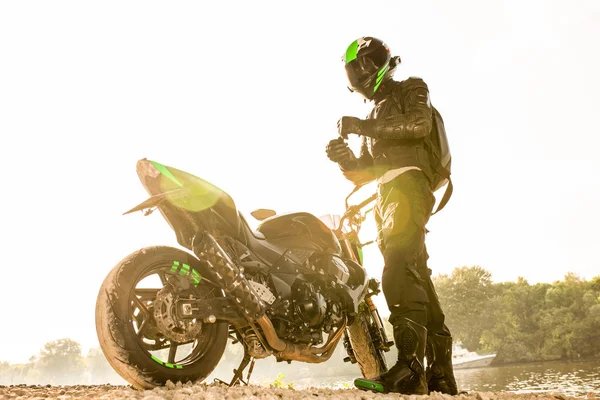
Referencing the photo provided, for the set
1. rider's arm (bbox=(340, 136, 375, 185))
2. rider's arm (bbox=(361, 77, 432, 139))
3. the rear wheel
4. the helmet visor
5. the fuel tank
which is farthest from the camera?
the rear wheel

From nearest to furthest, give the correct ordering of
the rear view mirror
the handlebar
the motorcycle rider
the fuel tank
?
1. the motorcycle rider
2. the fuel tank
3. the rear view mirror
4. the handlebar

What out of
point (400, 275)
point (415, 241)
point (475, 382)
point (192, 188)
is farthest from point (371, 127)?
point (475, 382)

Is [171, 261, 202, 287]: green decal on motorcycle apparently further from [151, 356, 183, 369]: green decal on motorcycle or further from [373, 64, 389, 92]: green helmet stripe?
[373, 64, 389, 92]: green helmet stripe

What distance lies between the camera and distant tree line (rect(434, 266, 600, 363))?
5516cm

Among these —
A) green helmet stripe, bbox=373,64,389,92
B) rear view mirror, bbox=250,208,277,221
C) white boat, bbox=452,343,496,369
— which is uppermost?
green helmet stripe, bbox=373,64,389,92

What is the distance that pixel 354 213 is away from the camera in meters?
5.34

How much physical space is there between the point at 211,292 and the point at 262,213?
4.65 ft

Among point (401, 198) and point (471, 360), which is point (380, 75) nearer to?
point (401, 198)

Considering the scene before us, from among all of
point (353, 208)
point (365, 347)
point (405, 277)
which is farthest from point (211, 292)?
point (365, 347)

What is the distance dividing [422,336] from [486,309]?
62442 millimetres

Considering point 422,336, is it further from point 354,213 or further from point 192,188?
point 192,188

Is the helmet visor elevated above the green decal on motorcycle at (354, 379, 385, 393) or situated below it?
above

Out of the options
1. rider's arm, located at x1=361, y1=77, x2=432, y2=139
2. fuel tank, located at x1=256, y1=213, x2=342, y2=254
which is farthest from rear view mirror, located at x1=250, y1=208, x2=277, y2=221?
rider's arm, located at x1=361, y1=77, x2=432, y2=139

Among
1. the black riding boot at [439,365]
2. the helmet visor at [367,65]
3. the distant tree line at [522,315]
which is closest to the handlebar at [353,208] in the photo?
the helmet visor at [367,65]
